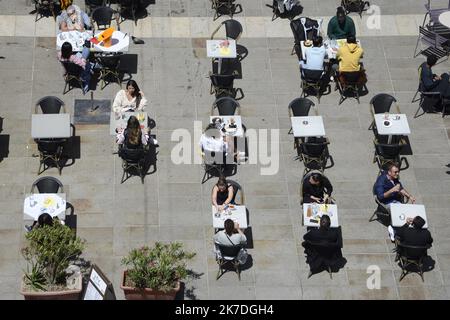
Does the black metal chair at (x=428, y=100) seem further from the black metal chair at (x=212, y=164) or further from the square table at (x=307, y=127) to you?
the black metal chair at (x=212, y=164)

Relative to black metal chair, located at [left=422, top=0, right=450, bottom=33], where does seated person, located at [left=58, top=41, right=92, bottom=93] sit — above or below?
below

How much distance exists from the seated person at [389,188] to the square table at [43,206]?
245 inches

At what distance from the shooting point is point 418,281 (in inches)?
832

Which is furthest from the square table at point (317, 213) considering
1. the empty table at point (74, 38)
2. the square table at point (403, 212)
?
the empty table at point (74, 38)

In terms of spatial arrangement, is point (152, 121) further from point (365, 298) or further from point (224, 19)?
point (365, 298)

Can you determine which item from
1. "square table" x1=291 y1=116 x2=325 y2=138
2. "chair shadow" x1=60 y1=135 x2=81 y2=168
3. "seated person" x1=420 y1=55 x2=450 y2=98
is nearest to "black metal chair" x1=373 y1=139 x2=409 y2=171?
"square table" x1=291 y1=116 x2=325 y2=138

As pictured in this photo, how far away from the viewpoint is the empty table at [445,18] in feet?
84.7

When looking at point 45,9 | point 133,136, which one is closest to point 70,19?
point 45,9

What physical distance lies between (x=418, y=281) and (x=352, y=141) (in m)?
3.90

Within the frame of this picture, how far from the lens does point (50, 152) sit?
2258 cm

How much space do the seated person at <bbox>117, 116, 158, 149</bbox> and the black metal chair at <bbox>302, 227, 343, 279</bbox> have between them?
13.2 feet

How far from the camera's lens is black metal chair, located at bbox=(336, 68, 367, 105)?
79.8 ft

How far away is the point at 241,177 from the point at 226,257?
2665 mm

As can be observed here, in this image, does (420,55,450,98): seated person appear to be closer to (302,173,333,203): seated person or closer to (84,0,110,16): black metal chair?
(302,173,333,203): seated person
